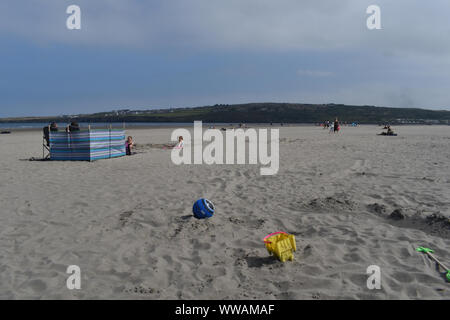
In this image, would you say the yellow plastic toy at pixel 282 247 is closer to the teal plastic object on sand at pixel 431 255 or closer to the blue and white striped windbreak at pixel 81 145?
the teal plastic object on sand at pixel 431 255

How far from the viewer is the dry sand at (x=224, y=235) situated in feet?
12.6

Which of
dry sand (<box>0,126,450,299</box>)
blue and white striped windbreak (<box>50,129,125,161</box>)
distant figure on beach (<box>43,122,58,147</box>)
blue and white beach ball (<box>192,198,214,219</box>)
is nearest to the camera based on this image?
dry sand (<box>0,126,450,299</box>)

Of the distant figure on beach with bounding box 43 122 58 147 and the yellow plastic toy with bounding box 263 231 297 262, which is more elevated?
the distant figure on beach with bounding box 43 122 58 147

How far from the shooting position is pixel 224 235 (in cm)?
545

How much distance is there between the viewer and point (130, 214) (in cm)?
652

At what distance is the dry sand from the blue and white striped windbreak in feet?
13.8

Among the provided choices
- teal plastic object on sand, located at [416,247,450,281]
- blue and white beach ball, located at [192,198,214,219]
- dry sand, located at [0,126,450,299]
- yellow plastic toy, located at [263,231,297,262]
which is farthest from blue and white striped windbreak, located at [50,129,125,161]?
teal plastic object on sand, located at [416,247,450,281]

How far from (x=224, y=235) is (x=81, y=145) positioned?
36.0 ft

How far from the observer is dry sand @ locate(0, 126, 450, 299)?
3.84 metres

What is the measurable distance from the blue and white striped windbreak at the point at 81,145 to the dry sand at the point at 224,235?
4221 millimetres

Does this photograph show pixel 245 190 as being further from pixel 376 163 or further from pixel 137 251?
pixel 376 163

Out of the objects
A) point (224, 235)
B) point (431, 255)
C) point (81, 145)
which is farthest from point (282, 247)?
point (81, 145)

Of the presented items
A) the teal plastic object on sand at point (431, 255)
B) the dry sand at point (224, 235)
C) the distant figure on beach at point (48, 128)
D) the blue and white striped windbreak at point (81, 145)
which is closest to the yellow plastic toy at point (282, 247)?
the dry sand at point (224, 235)

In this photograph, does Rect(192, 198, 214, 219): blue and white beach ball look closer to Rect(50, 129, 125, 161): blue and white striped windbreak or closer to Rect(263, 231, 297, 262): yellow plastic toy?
Rect(263, 231, 297, 262): yellow plastic toy
